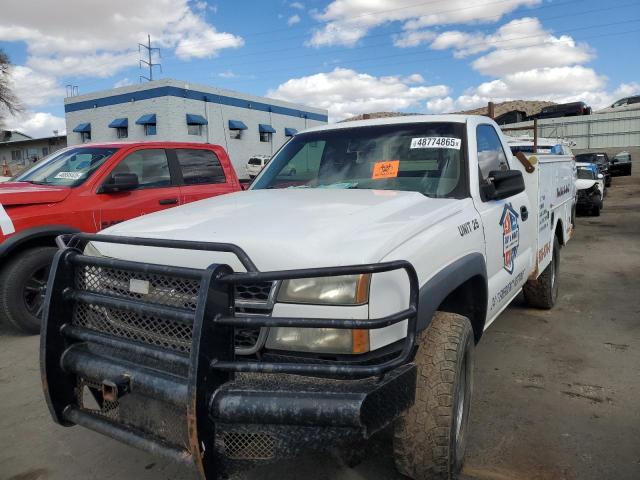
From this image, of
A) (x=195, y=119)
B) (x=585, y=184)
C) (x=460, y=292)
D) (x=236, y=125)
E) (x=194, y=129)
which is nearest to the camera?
(x=460, y=292)

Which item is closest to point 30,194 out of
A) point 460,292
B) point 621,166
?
point 460,292

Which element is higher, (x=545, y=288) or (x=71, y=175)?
(x=71, y=175)

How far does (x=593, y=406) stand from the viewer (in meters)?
3.33

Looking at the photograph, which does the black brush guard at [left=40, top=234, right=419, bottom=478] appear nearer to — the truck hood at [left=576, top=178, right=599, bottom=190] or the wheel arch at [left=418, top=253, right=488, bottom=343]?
the wheel arch at [left=418, top=253, right=488, bottom=343]

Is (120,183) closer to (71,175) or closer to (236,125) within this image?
(71,175)

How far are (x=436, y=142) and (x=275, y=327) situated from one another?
6.50ft

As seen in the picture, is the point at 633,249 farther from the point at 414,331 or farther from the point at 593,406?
the point at 414,331

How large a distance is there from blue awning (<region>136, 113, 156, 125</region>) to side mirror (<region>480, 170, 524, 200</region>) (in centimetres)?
2927

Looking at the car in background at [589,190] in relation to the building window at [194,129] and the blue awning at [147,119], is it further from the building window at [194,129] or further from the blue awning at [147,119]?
the blue awning at [147,119]

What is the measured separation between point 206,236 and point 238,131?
32977 mm

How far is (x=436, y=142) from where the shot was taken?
3354 millimetres

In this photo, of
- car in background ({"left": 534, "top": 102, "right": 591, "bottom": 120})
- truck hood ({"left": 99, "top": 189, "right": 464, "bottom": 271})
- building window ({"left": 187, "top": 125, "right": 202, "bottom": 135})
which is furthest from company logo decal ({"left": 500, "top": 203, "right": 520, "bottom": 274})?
car in background ({"left": 534, "top": 102, "right": 591, "bottom": 120})

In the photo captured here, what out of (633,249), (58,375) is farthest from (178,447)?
(633,249)

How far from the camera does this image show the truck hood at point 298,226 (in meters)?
2.06
